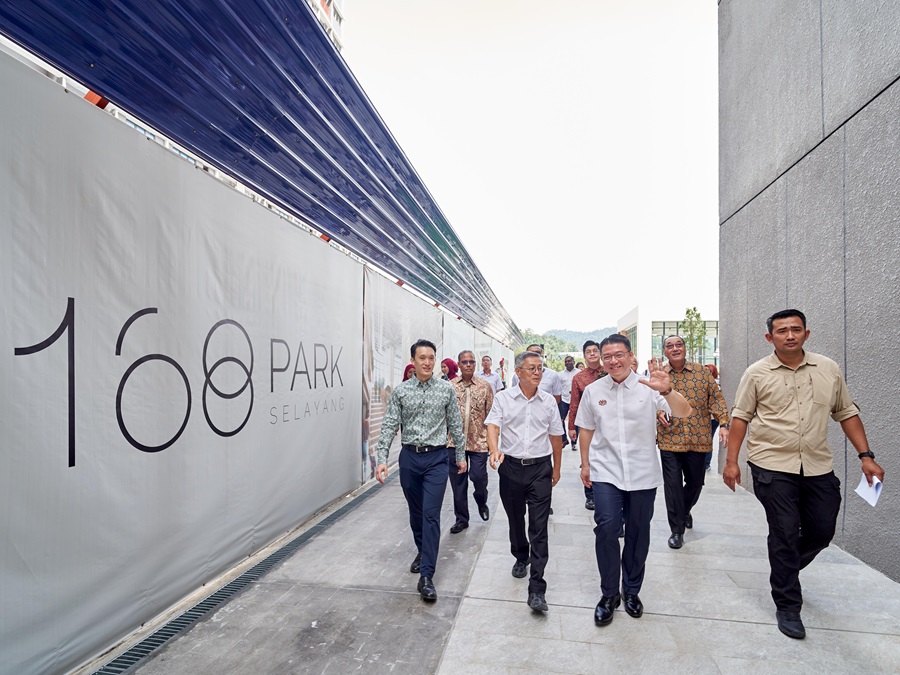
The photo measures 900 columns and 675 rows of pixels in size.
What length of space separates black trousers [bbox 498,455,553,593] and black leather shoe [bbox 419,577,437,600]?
66cm

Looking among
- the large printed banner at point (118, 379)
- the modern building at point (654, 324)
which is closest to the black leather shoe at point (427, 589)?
the large printed banner at point (118, 379)

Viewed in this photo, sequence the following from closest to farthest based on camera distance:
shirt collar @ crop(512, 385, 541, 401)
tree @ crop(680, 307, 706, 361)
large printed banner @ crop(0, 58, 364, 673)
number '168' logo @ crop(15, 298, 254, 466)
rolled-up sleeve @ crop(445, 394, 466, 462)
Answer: large printed banner @ crop(0, 58, 364, 673)
number '168' logo @ crop(15, 298, 254, 466)
shirt collar @ crop(512, 385, 541, 401)
rolled-up sleeve @ crop(445, 394, 466, 462)
tree @ crop(680, 307, 706, 361)

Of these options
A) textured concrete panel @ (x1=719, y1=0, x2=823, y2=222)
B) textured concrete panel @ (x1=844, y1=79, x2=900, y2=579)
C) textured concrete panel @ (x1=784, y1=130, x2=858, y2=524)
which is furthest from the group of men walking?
textured concrete panel @ (x1=719, y1=0, x2=823, y2=222)

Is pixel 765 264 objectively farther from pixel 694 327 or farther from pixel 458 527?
pixel 694 327

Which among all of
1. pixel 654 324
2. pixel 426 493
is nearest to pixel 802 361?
pixel 426 493

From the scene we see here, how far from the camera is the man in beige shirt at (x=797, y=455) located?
3342mm

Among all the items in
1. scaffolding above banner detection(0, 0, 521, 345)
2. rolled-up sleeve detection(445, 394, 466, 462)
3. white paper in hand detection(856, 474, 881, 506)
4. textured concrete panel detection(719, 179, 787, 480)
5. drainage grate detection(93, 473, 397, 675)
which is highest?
scaffolding above banner detection(0, 0, 521, 345)

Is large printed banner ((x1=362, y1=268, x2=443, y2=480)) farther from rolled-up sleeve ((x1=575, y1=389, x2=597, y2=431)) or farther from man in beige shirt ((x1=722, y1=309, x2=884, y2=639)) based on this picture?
man in beige shirt ((x1=722, y1=309, x2=884, y2=639))

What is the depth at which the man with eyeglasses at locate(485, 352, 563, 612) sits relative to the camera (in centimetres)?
378

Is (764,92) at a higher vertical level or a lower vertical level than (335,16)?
lower

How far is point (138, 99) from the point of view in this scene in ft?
11.2

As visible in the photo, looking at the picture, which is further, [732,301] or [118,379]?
[732,301]

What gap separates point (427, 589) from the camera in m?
3.73

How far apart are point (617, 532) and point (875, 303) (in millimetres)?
2969
